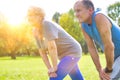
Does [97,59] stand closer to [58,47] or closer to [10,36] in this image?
[58,47]

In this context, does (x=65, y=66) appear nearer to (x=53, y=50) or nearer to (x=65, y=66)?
(x=65, y=66)

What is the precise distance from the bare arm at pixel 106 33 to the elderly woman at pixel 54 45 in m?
1.34

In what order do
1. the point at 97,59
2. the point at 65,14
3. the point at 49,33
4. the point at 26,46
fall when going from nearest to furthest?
the point at 97,59 < the point at 49,33 < the point at 26,46 < the point at 65,14

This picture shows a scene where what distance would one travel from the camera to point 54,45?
255 inches

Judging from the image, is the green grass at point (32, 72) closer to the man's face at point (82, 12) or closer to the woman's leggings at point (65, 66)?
the woman's leggings at point (65, 66)

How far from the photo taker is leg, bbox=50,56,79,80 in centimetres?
668

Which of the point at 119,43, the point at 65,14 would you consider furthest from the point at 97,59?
the point at 65,14

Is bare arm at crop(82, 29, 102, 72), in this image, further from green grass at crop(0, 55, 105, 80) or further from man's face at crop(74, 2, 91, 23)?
green grass at crop(0, 55, 105, 80)

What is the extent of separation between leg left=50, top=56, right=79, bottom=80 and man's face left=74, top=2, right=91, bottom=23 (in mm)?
1495

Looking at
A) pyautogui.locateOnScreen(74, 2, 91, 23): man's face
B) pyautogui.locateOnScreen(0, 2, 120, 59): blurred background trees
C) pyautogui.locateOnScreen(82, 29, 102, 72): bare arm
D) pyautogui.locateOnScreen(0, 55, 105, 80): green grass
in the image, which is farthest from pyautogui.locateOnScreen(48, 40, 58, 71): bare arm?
pyautogui.locateOnScreen(0, 2, 120, 59): blurred background trees

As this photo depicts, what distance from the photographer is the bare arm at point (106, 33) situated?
17.1 feet

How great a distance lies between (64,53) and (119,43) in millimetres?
1602

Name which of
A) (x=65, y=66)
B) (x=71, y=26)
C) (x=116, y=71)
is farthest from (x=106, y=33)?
(x=71, y=26)

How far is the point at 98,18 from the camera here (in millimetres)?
5242
